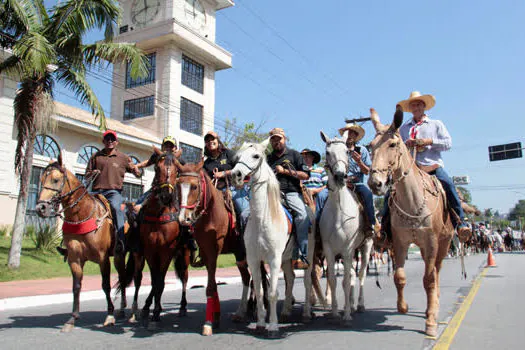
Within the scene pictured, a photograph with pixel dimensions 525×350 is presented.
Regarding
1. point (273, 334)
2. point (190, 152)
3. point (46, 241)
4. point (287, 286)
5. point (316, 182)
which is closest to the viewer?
point (273, 334)

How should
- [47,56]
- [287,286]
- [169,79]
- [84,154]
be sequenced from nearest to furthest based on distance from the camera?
[287,286] → [47,56] → [84,154] → [169,79]

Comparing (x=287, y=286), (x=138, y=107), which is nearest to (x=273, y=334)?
(x=287, y=286)

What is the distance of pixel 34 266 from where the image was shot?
13.6 m

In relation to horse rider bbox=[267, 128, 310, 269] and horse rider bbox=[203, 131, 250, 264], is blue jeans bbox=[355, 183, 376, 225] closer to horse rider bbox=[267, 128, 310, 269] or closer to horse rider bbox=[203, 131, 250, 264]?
horse rider bbox=[267, 128, 310, 269]

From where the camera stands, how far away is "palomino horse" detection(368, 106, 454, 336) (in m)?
5.63

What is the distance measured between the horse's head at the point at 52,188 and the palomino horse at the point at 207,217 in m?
1.83

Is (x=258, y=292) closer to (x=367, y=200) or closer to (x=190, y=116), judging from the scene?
(x=367, y=200)

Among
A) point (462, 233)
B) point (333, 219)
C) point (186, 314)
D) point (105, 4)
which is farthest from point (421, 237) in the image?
point (105, 4)

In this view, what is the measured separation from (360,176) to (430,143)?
1.77 metres

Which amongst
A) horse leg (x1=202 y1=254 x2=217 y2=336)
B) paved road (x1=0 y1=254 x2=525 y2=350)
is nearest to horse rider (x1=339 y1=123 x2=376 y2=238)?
paved road (x1=0 y1=254 x2=525 y2=350)

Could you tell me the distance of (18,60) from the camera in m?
13.2

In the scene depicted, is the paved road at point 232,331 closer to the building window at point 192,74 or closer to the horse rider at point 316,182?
the horse rider at point 316,182

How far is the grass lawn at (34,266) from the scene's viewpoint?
40.9 ft

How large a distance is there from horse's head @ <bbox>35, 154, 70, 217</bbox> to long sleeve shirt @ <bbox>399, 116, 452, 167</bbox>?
5708mm
